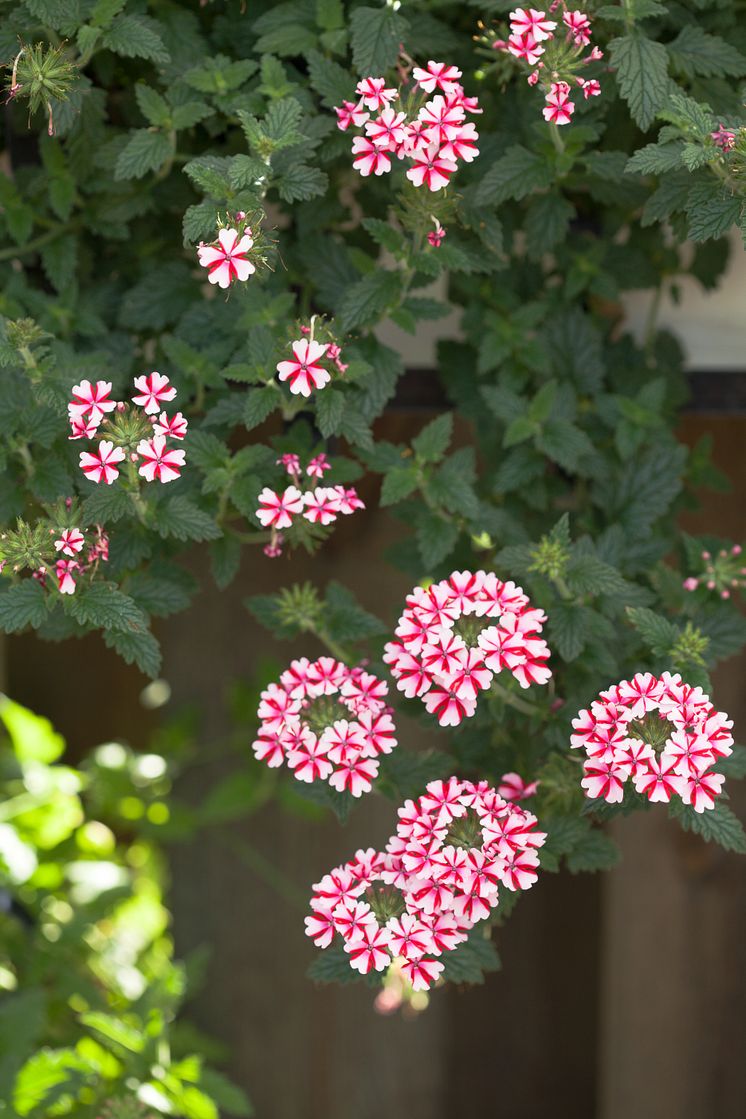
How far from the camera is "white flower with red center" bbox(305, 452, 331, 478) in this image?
97cm

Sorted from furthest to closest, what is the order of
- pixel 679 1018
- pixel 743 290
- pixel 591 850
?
pixel 679 1018
pixel 743 290
pixel 591 850

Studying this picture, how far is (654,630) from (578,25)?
1.55ft

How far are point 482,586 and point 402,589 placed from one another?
638 mm

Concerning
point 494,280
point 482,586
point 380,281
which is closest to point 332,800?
point 482,586

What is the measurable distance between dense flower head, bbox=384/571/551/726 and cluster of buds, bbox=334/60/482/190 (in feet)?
1.02

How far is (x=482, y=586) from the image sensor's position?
0.89 m

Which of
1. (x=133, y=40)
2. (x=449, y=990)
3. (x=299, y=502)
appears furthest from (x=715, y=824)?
(x=449, y=990)

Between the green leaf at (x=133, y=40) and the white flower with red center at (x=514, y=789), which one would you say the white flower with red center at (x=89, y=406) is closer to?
the green leaf at (x=133, y=40)

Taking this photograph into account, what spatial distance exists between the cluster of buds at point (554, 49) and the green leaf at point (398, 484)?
1.03 feet

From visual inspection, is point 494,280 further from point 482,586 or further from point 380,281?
point 482,586

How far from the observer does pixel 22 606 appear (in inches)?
34.7

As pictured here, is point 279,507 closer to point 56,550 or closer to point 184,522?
point 184,522

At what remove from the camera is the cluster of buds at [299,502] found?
36.7 inches

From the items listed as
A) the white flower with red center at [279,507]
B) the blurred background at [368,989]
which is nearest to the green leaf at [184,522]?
the white flower with red center at [279,507]
